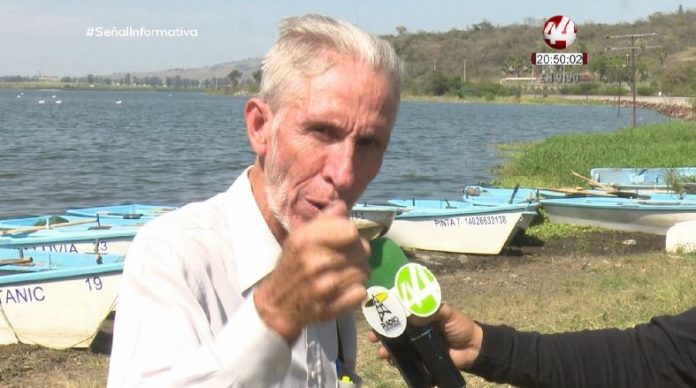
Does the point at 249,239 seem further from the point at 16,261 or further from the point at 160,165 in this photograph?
the point at 160,165

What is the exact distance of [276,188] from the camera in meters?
1.89

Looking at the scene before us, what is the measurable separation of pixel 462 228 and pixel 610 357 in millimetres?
11608

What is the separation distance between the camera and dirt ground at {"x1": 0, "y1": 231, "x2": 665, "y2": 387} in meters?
8.12

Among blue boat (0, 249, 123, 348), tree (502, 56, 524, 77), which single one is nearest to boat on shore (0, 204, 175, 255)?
blue boat (0, 249, 123, 348)

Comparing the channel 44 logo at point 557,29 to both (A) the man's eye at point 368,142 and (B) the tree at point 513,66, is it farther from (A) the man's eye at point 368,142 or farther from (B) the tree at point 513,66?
(B) the tree at point 513,66

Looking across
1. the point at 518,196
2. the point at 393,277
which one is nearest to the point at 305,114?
the point at 393,277

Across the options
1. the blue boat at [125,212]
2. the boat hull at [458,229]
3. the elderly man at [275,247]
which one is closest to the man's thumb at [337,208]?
the elderly man at [275,247]

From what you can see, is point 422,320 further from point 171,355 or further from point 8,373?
point 8,373

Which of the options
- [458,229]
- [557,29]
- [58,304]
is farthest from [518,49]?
[58,304]

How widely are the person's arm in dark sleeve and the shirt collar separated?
1141 millimetres

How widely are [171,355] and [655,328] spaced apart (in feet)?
6.50

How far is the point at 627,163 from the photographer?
77.4ft

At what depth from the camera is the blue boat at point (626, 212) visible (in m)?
15.4

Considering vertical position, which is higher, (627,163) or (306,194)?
(306,194)
